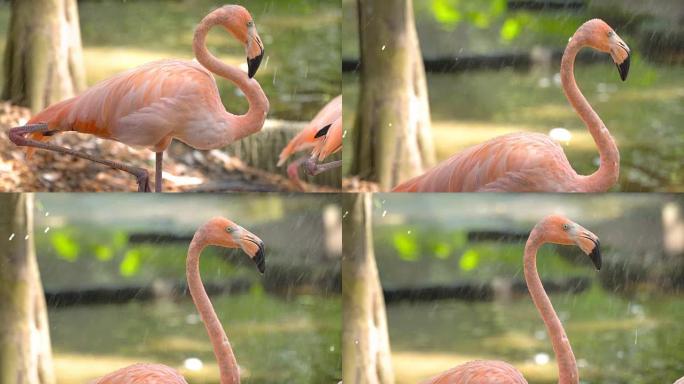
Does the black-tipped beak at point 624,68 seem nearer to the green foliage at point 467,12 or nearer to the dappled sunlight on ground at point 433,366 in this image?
the green foliage at point 467,12

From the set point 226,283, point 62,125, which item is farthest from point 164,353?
point 62,125

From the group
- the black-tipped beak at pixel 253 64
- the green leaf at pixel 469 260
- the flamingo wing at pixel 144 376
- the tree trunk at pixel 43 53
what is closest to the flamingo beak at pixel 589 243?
the green leaf at pixel 469 260

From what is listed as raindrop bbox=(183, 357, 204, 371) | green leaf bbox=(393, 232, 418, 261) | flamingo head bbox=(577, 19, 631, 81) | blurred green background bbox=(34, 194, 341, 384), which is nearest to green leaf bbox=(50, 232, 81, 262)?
blurred green background bbox=(34, 194, 341, 384)

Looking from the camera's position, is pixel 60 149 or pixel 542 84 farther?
pixel 542 84

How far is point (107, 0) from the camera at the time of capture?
89.8 inches

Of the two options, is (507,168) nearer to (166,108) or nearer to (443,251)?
(443,251)

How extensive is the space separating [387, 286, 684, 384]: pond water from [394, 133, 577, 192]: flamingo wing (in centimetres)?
28

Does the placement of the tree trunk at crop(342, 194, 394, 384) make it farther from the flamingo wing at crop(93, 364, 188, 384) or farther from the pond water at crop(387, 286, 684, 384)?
the flamingo wing at crop(93, 364, 188, 384)

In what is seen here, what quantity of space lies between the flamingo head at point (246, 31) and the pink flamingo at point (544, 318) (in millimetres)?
776

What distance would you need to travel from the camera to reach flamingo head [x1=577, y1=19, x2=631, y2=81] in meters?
2.33

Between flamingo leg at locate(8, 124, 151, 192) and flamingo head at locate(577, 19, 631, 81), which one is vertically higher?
flamingo head at locate(577, 19, 631, 81)

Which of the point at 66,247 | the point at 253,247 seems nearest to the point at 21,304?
the point at 66,247

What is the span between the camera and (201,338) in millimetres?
2324

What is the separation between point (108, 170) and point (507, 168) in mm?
936
